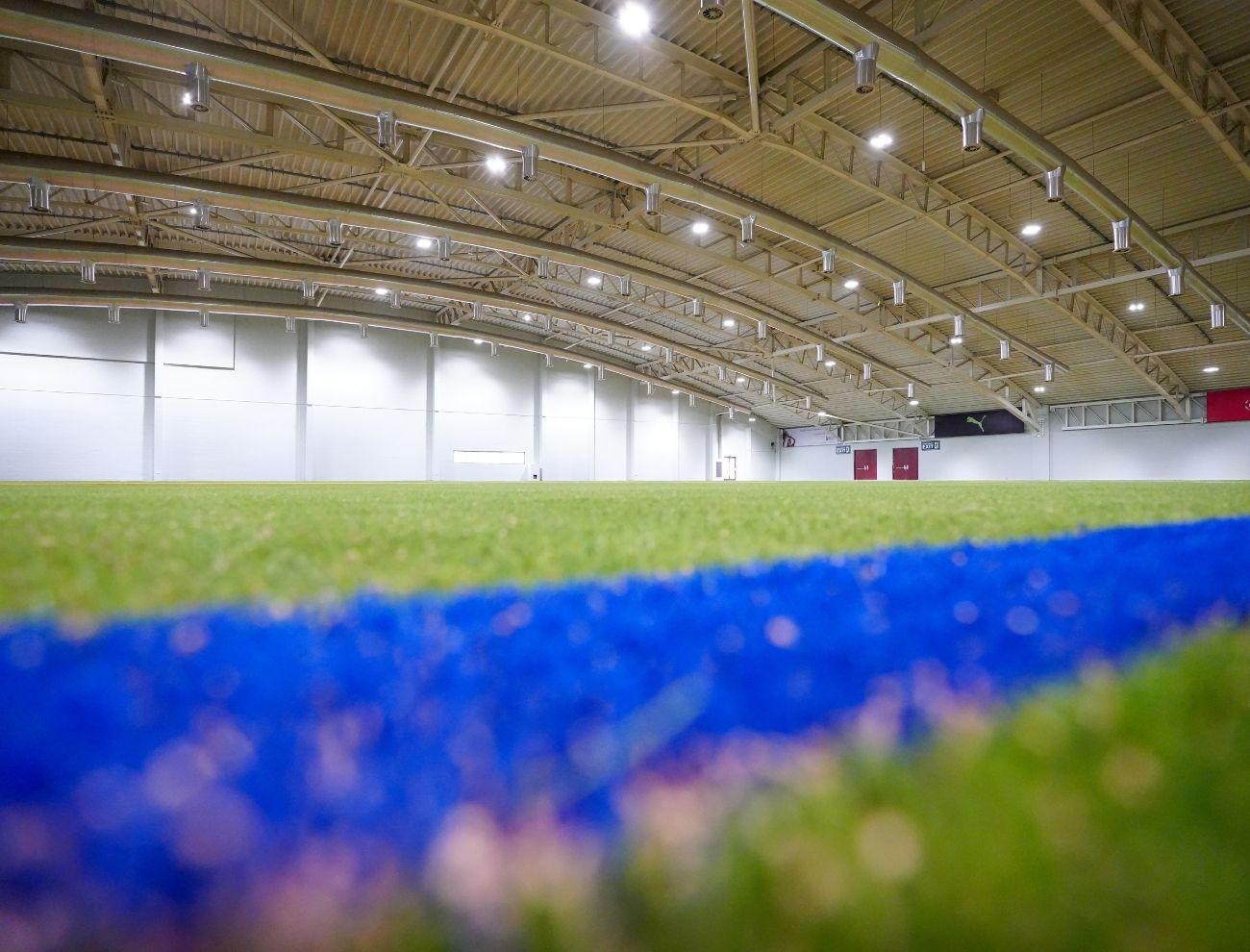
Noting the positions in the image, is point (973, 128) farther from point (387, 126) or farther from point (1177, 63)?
point (387, 126)

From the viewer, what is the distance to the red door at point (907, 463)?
30406mm

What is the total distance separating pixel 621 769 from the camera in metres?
0.45

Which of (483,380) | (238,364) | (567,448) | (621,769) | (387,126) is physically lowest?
(621,769)

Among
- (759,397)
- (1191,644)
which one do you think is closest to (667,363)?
(759,397)

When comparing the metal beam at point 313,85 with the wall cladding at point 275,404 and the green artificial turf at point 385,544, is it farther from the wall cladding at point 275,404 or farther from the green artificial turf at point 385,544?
the wall cladding at point 275,404

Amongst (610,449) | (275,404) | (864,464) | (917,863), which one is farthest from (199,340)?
(864,464)

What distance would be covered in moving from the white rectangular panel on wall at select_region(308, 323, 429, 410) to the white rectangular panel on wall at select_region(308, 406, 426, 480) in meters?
0.34

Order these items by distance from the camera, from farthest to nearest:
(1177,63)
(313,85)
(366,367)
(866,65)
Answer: (366,367)
(1177,63)
(313,85)
(866,65)

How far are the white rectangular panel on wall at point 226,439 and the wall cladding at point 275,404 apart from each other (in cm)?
3

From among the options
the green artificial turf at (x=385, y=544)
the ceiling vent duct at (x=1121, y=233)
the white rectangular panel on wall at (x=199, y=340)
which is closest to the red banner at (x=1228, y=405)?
the ceiling vent duct at (x=1121, y=233)

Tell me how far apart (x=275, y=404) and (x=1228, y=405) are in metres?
31.1

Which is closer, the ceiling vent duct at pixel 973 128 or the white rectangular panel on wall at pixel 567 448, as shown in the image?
the ceiling vent duct at pixel 973 128

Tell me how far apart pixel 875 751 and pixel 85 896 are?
473 millimetres

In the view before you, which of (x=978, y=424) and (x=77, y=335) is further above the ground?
(x=77, y=335)
